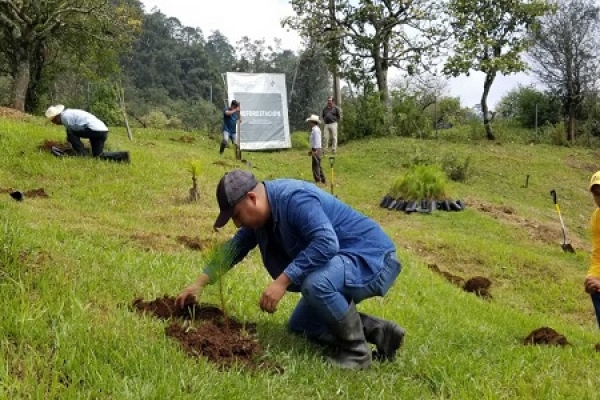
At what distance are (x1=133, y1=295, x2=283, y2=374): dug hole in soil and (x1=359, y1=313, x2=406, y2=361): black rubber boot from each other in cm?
70

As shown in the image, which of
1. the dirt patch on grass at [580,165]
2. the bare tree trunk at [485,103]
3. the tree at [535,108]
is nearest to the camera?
the dirt patch on grass at [580,165]

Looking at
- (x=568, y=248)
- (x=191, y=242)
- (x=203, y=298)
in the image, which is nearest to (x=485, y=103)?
(x=568, y=248)

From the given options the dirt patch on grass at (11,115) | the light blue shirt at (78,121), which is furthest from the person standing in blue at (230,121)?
the light blue shirt at (78,121)

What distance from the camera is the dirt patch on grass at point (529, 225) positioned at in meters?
12.6

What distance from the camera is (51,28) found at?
21.2 metres

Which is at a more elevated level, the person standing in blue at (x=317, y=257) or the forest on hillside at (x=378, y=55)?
the forest on hillside at (x=378, y=55)

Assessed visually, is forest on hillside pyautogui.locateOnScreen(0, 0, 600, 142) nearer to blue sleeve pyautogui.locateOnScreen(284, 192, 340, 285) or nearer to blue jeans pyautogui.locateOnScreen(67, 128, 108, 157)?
blue jeans pyautogui.locateOnScreen(67, 128, 108, 157)

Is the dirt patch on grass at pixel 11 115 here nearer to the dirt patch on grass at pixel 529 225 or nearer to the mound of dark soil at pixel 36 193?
the mound of dark soil at pixel 36 193

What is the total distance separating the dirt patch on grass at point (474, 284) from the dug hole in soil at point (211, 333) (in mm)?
5244

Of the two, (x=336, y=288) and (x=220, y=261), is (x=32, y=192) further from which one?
(x=336, y=288)

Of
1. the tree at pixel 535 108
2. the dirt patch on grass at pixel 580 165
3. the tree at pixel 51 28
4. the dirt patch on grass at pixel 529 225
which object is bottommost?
the dirt patch on grass at pixel 529 225

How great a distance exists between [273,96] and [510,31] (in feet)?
36.4

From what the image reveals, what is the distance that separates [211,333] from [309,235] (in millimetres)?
758

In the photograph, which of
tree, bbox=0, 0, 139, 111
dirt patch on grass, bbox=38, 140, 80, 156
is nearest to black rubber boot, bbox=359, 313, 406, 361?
dirt patch on grass, bbox=38, 140, 80, 156
